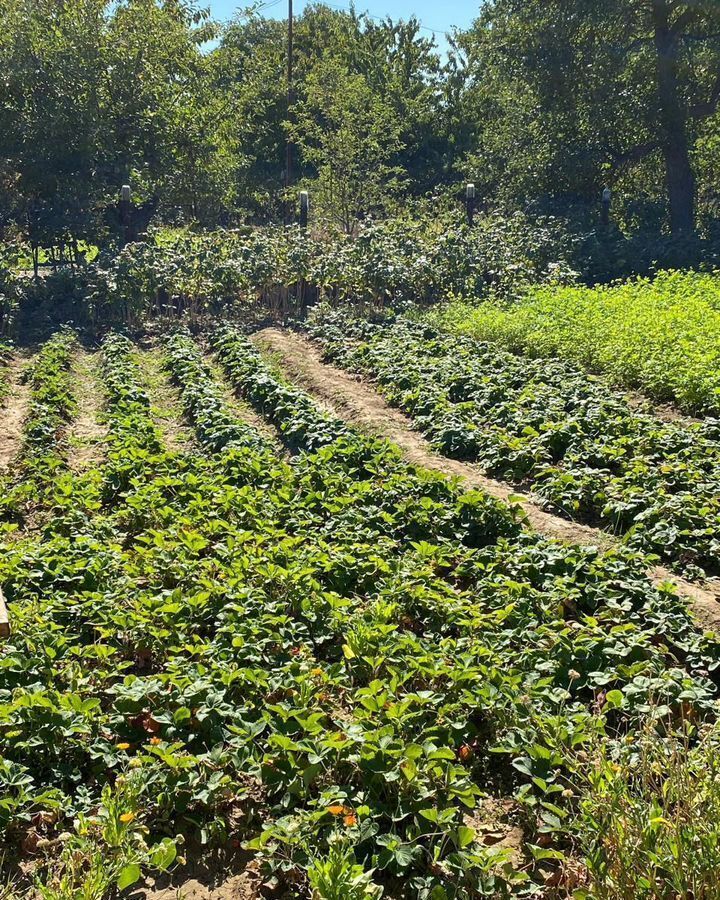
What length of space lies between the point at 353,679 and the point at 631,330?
678cm

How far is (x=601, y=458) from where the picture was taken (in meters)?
6.74

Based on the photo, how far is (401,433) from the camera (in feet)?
26.8

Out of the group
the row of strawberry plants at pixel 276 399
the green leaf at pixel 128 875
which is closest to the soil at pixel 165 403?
the row of strawberry plants at pixel 276 399

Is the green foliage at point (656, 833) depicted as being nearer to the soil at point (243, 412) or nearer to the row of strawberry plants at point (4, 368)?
the soil at point (243, 412)

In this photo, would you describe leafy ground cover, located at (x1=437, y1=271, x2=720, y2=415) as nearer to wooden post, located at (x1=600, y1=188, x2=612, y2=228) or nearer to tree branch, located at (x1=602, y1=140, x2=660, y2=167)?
wooden post, located at (x1=600, y1=188, x2=612, y2=228)

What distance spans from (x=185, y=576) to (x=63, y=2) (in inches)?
685

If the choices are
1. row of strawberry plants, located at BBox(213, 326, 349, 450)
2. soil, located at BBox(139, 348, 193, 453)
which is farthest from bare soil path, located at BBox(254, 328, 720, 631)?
soil, located at BBox(139, 348, 193, 453)

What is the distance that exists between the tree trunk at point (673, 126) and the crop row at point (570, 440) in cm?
1049

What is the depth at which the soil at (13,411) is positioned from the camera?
26.3 ft

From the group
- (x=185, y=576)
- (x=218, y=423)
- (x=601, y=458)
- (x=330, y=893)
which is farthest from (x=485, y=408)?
(x=330, y=893)

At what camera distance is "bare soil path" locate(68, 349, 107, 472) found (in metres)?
7.84

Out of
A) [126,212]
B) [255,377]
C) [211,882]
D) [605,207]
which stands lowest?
[211,882]

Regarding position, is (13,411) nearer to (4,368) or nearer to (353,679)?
(4,368)

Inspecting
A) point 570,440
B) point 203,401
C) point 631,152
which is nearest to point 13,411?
point 203,401
